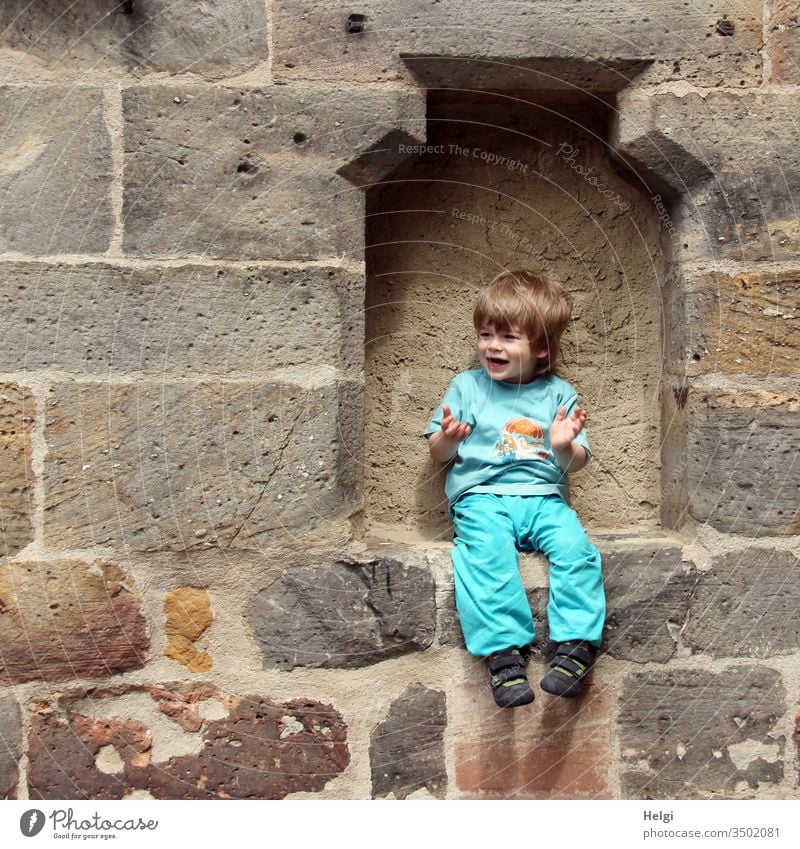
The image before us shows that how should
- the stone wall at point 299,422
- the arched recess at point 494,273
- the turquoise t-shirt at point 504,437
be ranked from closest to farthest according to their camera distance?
the stone wall at point 299,422 < the turquoise t-shirt at point 504,437 < the arched recess at point 494,273

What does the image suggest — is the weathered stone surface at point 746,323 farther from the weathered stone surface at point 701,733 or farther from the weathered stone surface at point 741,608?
the weathered stone surface at point 701,733

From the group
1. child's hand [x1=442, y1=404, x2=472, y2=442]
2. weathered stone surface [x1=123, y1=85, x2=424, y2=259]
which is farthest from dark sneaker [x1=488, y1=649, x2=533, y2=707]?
A: weathered stone surface [x1=123, y1=85, x2=424, y2=259]

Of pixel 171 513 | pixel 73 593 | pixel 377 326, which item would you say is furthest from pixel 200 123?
pixel 73 593

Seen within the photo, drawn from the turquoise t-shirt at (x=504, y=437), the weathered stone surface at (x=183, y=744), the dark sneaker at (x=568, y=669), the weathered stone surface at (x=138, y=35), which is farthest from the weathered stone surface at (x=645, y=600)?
the weathered stone surface at (x=138, y=35)

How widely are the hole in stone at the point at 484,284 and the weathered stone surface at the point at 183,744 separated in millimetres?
528

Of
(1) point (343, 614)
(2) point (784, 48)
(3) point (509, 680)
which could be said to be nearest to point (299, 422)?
(1) point (343, 614)

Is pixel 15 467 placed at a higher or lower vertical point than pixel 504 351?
lower

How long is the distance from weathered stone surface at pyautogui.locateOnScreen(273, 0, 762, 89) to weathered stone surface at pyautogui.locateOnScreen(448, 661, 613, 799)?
4.35 feet

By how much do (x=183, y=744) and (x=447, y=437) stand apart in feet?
2.87

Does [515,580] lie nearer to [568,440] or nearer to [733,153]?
[568,440]

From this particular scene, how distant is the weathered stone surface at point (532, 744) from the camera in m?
2.12

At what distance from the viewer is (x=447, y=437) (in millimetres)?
2131
